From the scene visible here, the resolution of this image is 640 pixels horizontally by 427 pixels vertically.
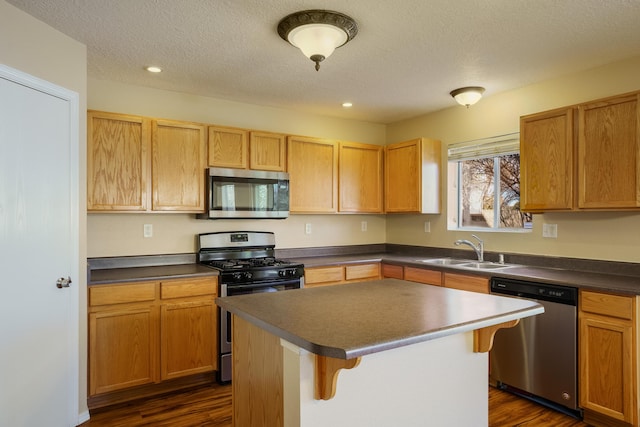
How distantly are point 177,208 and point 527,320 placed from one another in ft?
9.19

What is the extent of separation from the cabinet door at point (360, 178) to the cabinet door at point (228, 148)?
3.56 feet

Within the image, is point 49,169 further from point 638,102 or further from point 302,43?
point 638,102

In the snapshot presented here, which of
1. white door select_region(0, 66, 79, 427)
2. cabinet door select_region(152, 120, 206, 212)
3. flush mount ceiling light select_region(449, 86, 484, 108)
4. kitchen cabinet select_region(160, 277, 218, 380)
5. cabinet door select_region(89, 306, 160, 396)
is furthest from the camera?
flush mount ceiling light select_region(449, 86, 484, 108)

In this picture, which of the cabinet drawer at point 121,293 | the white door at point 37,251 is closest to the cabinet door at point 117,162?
the white door at point 37,251

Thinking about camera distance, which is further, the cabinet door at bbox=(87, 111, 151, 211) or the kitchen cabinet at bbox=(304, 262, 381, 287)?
the kitchen cabinet at bbox=(304, 262, 381, 287)

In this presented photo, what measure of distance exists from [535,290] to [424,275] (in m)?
1.02

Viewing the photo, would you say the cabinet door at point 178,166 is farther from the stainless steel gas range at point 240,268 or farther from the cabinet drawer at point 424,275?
the cabinet drawer at point 424,275

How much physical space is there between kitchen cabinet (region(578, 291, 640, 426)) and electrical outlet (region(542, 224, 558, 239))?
2.82 feet

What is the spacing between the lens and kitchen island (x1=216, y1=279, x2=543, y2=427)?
1.40m

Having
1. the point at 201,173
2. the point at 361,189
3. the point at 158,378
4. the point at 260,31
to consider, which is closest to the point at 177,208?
the point at 201,173

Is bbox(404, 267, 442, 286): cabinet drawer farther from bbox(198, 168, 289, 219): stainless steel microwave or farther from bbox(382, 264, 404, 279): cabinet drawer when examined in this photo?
bbox(198, 168, 289, 219): stainless steel microwave

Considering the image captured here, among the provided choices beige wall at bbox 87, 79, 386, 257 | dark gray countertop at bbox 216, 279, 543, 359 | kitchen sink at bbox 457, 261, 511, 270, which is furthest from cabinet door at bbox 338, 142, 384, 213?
dark gray countertop at bbox 216, 279, 543, 359

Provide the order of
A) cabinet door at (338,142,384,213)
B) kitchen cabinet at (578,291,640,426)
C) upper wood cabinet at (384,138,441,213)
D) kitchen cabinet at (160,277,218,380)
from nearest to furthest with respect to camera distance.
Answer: kitchen cabinet at (578,291,640,426)
kitchen cabinet at (160,277,218,380)
upper wood cabinet at (384,138,441,213)
cabinet door at (338,142,384,213)

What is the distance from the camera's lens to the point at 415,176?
4.19 metres
